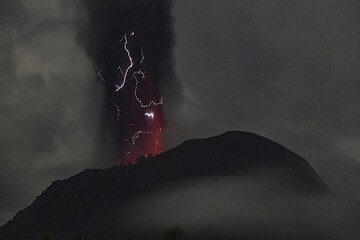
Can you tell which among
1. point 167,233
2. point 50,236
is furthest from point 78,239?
point 167,233

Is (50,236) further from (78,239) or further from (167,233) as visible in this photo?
(167,233)

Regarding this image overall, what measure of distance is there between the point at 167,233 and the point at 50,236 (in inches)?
264

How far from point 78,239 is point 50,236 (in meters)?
1.97

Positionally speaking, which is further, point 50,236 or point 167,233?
point 167,233

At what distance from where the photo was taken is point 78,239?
39344 mm

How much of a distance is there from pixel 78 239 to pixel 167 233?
16.5 feet

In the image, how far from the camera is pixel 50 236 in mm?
37906
